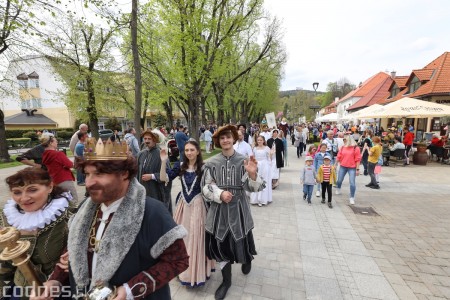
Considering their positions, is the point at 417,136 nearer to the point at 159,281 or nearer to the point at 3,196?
the point at 159,281

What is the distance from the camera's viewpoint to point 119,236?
139 cm

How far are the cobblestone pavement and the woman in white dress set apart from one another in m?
0.26

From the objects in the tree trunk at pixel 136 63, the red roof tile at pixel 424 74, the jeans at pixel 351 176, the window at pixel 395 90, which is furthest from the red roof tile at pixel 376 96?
the tree trunk at pixel 136 63

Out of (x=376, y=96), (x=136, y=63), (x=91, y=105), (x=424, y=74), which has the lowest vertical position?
(x=91, y=105)

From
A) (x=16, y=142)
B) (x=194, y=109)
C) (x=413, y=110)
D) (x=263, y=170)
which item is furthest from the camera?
(x=16, y=142)

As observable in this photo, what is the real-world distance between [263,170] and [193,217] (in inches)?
Answer: 154

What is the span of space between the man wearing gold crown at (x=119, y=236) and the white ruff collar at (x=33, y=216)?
0.56 metres

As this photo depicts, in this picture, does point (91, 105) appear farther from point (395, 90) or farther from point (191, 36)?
point (395, 90)

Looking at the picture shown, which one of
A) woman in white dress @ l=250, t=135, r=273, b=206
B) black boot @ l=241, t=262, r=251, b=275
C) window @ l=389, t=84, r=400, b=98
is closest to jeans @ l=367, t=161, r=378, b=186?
woman in white dress @ l=250, t=135, r=273, b=206

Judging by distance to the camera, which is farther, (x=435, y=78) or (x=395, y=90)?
(x=395, y=90)

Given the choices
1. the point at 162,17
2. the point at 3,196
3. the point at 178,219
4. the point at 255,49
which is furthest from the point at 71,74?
the point at 178,219

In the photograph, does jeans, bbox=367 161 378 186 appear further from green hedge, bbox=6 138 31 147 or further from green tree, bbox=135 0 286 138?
green hedge, bbox=6 138 31 147

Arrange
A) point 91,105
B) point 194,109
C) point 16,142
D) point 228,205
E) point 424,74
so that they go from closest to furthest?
point 228,205 → point 194,109 → point 91,105 → point 424,74 → point 16,142

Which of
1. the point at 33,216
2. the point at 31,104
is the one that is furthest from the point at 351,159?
the point at 31,104
